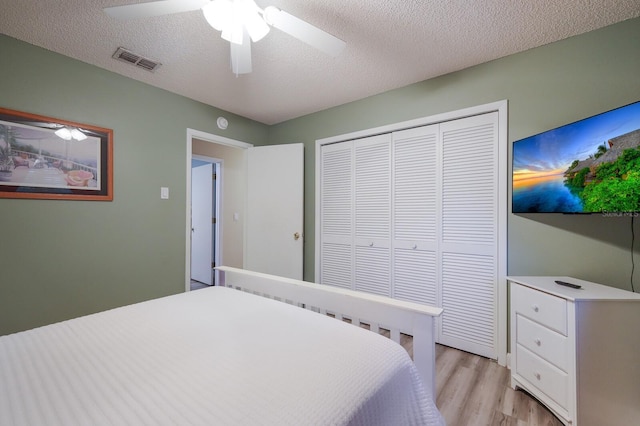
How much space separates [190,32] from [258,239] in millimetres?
2189

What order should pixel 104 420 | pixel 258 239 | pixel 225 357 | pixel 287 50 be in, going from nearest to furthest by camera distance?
pixel 104 420 < pixel 225 357 < pixel 287 50 < pixel 258 239

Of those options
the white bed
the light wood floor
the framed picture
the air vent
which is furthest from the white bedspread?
the air vent

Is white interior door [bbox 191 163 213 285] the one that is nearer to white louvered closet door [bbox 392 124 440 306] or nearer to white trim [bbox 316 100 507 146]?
white trim [bbox 316 100 507 146]

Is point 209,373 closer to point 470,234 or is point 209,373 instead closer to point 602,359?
point 602,359

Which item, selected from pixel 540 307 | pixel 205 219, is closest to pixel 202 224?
pixel 205 219

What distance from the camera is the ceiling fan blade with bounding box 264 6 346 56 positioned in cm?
130

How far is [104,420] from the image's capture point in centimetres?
64

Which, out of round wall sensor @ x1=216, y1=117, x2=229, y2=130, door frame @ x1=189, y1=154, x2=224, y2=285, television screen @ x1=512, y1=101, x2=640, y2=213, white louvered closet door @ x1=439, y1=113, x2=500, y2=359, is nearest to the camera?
television screen @ x1=512, y1=101, x2=640, y2=213

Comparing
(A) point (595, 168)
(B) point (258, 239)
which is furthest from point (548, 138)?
(B) point (258, 239)

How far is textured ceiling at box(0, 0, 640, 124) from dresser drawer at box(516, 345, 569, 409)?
207 cm

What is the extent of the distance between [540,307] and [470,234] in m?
0.75

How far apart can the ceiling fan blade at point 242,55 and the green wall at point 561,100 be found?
1.60 metres

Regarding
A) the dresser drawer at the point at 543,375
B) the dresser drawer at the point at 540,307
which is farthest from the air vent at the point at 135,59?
the dresser drawer at the point at 543,375

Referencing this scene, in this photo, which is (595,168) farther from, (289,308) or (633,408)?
(289,308)
